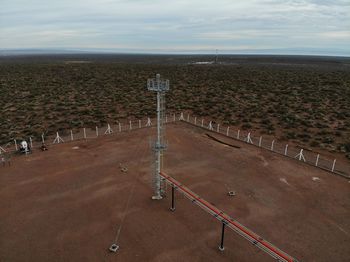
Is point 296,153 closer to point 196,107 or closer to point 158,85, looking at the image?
point 158,85

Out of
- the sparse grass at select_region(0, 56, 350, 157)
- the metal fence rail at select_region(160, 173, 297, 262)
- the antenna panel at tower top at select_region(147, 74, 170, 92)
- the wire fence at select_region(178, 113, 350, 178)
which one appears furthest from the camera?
the sparse grass at select_region(0, 56, 350, 157)

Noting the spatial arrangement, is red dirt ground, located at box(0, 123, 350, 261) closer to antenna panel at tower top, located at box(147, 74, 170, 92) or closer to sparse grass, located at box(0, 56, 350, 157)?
antenna panel at tower top, located at box(147, 74, 170, 92)

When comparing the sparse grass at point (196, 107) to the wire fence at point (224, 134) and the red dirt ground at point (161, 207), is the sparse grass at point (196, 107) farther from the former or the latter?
the red dirt ground at point (161, 207)

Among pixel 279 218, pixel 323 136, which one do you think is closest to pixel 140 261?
pixel 279 218

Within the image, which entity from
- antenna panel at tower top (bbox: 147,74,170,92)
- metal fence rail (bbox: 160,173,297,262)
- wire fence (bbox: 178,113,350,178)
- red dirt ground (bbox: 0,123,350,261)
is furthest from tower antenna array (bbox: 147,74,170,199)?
wire fence (bbox: 178,113,350,178)

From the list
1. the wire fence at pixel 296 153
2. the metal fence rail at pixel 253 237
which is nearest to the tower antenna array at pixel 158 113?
the metal fence rail at pixel 253 237

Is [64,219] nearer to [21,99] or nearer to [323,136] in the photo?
[323,136]

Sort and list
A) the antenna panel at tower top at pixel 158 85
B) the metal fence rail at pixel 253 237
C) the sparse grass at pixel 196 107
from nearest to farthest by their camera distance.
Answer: the metal fence rail at pixel 253 237 → the antenna panel at tower top at pixel 158 85 → the sparse grass at pixel 196 107

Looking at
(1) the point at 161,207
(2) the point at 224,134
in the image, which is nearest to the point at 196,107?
(2) the point at 224,134
